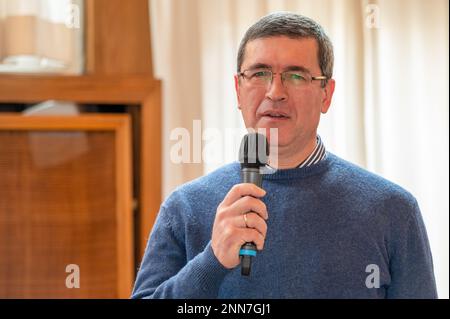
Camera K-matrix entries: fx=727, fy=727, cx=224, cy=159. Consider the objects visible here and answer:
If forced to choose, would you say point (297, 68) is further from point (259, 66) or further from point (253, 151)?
point (253, 151)

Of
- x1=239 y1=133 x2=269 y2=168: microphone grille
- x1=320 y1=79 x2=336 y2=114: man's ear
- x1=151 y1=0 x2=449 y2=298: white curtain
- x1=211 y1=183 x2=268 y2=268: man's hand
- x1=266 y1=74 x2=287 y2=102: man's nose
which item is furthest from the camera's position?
x1=151 y1=0 x2=449 y2=298: white curtain

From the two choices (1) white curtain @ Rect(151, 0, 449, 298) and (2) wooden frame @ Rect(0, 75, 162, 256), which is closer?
(2) wooden frame @ Rect(0, 75, 162, 256)

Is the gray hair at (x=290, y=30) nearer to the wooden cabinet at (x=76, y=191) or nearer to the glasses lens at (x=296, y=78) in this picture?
the glasses lens at (x=296, y=78)

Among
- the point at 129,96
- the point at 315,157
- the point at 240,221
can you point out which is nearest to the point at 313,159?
the point at 315,157

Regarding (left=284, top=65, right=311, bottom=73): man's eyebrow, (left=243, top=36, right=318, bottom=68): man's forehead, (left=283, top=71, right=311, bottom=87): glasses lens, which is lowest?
(left=283, top=71, right=311, bottom=87): glasses lens

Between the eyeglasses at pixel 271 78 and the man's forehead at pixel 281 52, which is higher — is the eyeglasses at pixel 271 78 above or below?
below

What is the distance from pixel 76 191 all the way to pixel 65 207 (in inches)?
2.2

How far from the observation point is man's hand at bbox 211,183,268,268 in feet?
3.16

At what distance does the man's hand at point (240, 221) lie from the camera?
96 centimetres

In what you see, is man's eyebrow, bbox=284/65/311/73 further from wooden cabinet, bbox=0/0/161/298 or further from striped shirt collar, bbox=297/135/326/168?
wooden cabinet, bbox=0/0/161/298

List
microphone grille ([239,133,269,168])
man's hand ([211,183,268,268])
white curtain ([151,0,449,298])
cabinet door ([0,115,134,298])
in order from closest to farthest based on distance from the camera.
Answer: man's hand ([211,183,268,268]), microphone grille ([239,133,269,168]), cabinet door ([0,115,134,298]), white curtain ([151,0,449,298])

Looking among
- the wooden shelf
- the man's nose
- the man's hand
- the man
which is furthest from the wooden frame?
the man's hand

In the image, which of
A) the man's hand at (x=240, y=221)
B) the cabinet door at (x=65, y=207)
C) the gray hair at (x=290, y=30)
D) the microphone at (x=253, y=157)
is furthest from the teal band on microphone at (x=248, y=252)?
the cabinet door at (x=65, y=207)

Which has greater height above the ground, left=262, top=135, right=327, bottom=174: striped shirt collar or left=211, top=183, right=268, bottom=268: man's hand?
left=262, top=135, right=327, bottom=174: striped shirt collar
